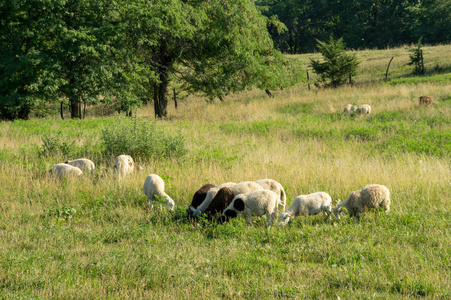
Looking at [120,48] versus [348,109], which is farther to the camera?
[120,48]

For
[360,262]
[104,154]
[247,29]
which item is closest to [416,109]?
[247,29]

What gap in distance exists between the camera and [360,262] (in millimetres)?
4656

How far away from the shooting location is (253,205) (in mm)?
5980

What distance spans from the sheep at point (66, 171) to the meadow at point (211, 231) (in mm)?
220

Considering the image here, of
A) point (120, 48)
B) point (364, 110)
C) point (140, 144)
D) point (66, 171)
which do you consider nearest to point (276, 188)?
point (66, 171)

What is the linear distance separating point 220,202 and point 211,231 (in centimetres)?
56

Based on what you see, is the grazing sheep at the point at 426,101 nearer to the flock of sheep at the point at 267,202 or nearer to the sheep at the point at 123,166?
the flock of sheep at the point at 267,202

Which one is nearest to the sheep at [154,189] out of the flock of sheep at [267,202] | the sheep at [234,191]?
the flock of sheep at [267,202]

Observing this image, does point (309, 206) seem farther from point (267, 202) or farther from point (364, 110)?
point (364, 110)

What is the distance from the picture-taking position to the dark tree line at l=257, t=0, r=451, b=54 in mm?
53781

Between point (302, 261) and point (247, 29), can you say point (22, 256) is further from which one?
point (247, 29)

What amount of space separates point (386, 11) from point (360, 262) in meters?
68.5

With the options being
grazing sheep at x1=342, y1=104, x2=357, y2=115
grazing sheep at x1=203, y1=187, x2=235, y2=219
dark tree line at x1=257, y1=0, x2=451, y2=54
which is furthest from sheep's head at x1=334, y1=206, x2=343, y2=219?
dark tree line at x1=257, y1=0, x2=451, y2=54

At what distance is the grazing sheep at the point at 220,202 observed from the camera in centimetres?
626
